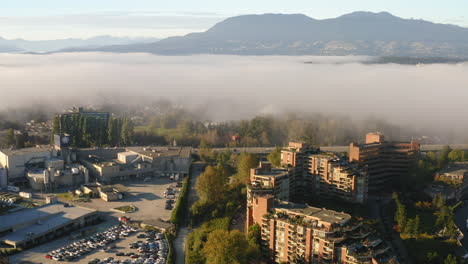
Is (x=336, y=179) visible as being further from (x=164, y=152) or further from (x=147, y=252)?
(x=164, y=152)

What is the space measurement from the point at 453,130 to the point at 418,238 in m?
23.5

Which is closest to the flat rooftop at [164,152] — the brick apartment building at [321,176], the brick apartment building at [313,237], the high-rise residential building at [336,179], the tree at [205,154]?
the tree at [205,154]

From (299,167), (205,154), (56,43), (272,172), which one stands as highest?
(56,43)

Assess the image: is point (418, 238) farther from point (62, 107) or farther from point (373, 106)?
point (62, 107)

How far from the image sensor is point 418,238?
53.0ft

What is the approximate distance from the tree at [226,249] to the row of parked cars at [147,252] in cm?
196

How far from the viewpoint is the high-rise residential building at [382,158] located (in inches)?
869

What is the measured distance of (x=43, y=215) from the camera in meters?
18.2

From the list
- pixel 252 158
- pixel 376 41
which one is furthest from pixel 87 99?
pixel 376 41

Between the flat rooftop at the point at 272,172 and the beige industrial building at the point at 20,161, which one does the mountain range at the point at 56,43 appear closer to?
the beige industrial building at the point at 20,161

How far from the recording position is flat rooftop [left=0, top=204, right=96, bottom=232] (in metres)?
17.4

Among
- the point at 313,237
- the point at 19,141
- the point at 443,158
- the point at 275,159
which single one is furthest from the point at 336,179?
the point at 19,141

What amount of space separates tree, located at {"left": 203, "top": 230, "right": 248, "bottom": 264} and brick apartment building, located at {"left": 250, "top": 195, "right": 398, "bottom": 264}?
3.29ft

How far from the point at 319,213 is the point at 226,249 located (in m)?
2.95
